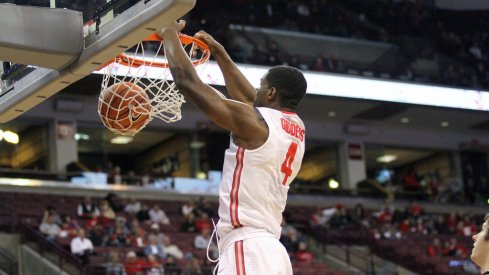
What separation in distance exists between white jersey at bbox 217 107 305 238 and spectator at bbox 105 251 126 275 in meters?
10.0

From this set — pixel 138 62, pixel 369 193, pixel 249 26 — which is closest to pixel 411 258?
pixel 369 193

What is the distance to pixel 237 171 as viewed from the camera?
4.34 meters

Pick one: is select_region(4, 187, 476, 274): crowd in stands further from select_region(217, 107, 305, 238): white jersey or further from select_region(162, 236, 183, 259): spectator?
select_region(217, 107, 305, 238): white jersey

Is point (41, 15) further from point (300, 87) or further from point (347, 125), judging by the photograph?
point (347, 125)

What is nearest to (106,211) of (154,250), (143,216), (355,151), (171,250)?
(143,216)

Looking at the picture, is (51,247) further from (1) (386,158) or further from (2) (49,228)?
(1) (386,158)

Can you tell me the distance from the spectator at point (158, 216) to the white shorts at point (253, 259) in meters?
13.6

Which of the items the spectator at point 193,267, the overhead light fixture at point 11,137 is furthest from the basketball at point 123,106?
the overhead light fixture at point 11,137

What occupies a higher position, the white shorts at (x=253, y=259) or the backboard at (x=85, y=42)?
the backboard at (x=85, y=42)

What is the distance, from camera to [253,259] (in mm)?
4336

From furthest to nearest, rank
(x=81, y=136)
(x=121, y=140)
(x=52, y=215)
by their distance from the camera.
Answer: (x=121, y=140) → (x=81, y=136) → (x=52, y=215)

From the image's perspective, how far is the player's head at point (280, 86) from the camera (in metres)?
4.43

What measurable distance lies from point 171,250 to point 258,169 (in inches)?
472

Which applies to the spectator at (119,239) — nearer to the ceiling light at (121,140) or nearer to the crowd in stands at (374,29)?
the crowd in stands at (374,29)
